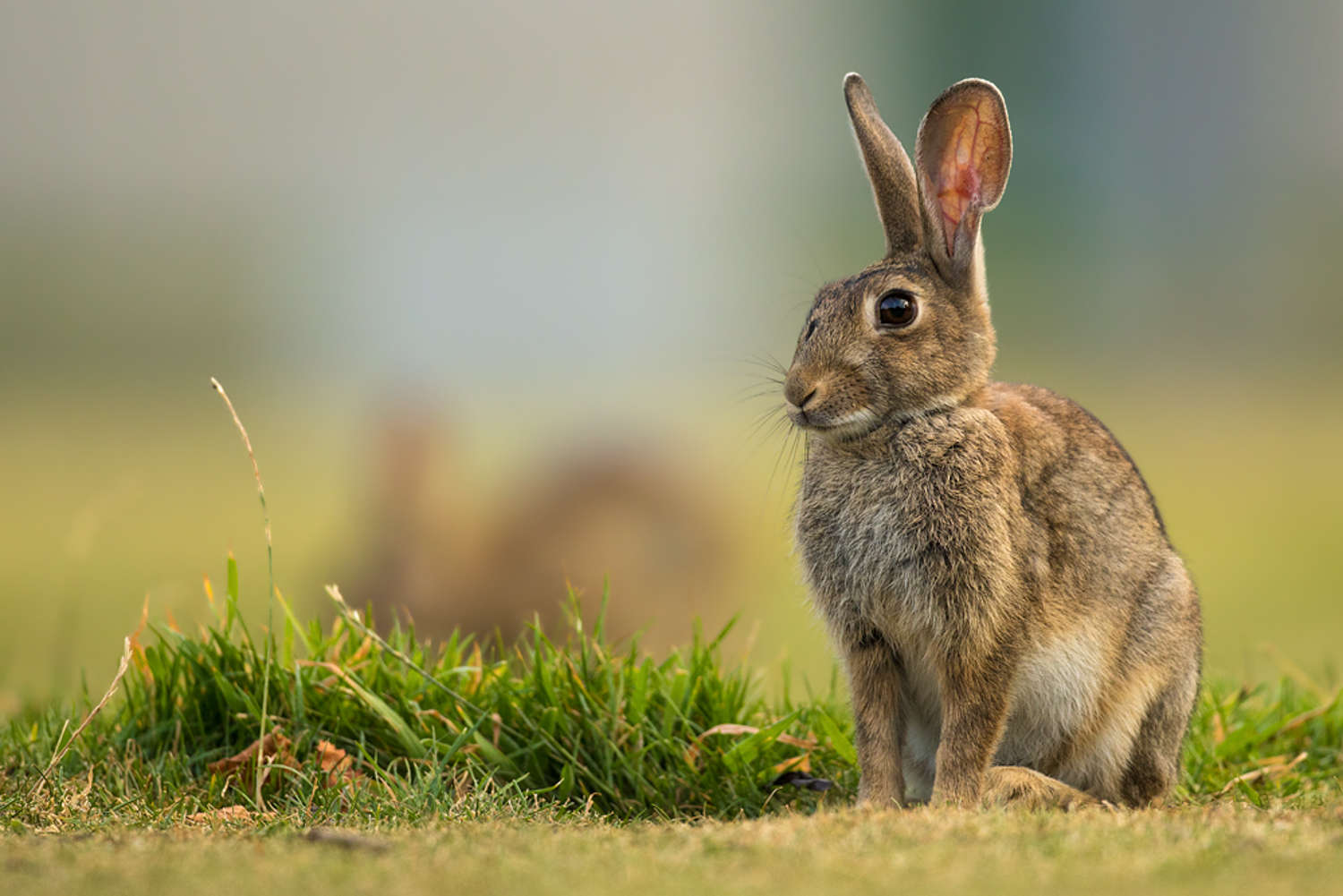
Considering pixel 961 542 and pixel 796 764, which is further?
pixel 796 764

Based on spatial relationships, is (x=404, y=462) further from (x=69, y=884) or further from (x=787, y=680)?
(x=69, y=884)

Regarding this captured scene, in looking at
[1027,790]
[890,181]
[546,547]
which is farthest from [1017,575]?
[546,547]

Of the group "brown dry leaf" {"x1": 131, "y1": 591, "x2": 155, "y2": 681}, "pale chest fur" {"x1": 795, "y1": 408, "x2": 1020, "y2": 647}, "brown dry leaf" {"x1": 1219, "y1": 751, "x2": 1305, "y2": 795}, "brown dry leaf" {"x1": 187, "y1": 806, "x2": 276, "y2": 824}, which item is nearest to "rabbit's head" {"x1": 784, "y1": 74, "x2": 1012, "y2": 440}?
"pale chest fur" {"x1": 795, "y1": 408, "x2": 1020, "y2": 647}

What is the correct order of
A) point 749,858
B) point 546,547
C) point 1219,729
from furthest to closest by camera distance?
point 546,547
point 1219,729
point 749,858

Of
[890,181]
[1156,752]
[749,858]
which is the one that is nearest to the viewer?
[749,858]

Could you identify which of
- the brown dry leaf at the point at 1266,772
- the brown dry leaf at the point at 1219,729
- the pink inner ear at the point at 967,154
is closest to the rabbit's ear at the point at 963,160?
the pink inner ear at the point at 967,154

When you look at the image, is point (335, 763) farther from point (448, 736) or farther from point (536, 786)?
point (536, 786)

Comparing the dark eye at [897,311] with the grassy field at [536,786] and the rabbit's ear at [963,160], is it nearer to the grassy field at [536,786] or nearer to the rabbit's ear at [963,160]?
the rabbit's ear at [963,160]
